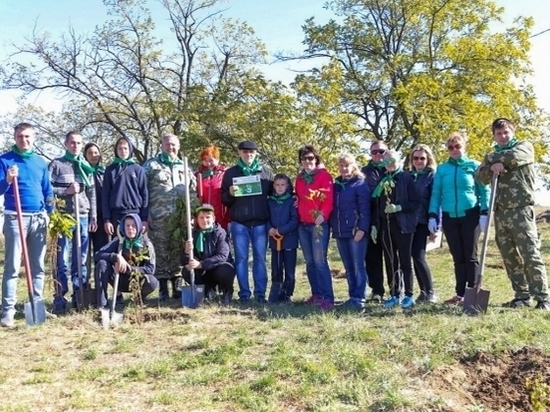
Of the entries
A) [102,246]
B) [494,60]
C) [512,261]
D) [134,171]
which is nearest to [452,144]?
[512,261]

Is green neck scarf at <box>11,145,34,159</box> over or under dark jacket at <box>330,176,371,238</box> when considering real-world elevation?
over

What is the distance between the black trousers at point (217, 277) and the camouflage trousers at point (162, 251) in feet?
1.38

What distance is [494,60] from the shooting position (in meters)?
17.7

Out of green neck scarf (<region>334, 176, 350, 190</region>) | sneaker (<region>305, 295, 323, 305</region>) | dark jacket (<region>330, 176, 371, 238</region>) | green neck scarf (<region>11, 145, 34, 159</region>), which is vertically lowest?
sneaker (<region>305, 295, 323, 305</region>)

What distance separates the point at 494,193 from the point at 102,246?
16.0ft

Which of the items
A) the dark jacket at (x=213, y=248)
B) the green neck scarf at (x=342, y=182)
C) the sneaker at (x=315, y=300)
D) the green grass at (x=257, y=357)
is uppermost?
the green neck scarf at (x=342, y=182)

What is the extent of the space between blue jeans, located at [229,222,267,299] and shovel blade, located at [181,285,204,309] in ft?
2.28

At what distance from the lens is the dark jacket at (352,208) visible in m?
6.90

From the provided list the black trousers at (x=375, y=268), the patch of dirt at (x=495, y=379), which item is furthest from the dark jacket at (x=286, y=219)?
the patch of dirt at (x=495, y=379)

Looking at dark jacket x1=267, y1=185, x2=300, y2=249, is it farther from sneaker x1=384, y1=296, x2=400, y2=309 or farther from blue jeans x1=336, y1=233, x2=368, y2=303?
sneaker x1=384, y1=296, x2=400, y2=309

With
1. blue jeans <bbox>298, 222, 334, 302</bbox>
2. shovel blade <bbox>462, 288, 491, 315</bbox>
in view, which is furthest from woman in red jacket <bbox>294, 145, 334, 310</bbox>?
shovel blade <bbox>462, 288, 491, 315</bbox>

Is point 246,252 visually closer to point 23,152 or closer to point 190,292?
point 190,292

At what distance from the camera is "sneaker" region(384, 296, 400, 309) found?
673 centimetres

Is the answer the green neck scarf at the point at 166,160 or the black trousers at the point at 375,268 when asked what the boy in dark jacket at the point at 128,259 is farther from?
the black trousers at the point at 375,268
